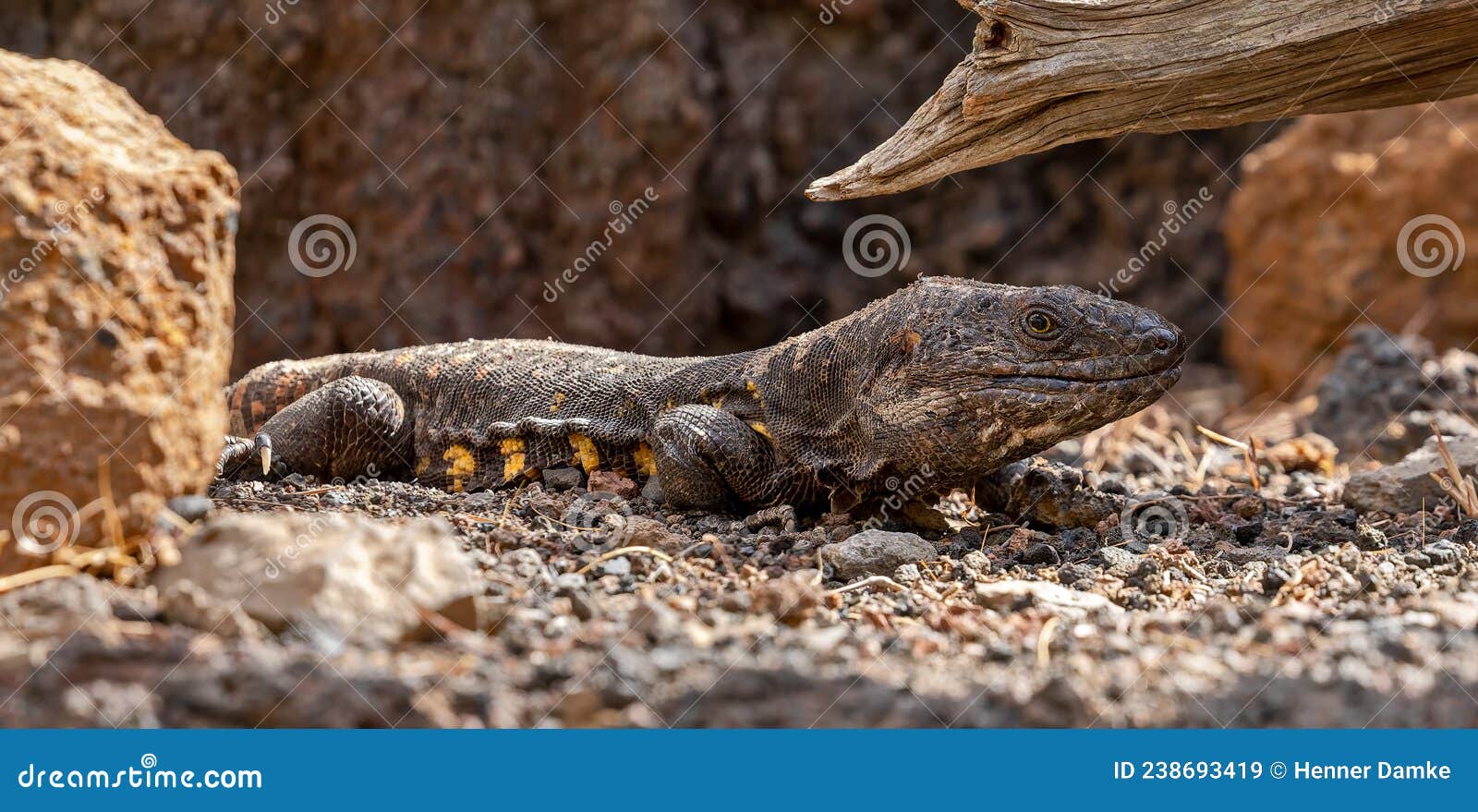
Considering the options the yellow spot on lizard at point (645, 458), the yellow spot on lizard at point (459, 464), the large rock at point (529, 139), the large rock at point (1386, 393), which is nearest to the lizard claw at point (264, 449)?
the yellow spot on lizard at point (459, 464)

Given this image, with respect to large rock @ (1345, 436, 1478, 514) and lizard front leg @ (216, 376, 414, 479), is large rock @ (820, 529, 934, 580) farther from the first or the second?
lizard front leg @ (216, 376, 414, 479)

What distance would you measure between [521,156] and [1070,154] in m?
5.41

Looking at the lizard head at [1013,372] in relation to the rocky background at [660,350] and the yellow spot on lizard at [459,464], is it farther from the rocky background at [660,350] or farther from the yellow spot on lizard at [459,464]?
the yellow spot on lizard at [459,464]

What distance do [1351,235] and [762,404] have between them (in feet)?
26.2

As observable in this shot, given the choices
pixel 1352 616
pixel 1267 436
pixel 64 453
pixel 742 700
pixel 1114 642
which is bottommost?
pixel 64 453

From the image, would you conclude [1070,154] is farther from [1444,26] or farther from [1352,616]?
[1352,616]

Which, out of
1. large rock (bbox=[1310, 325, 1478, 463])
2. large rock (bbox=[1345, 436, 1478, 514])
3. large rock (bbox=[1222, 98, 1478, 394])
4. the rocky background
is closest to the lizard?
the rocky background

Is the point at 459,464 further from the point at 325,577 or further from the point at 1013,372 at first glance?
the point at 325,577

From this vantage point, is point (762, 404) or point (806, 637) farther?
point (762, 404)

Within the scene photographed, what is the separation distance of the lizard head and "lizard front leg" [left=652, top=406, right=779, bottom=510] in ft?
1.82

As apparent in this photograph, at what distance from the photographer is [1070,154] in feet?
43.1

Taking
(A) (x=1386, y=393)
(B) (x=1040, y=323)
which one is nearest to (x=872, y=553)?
(B) (x=1040, y=323)

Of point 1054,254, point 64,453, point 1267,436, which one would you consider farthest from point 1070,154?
point 64,453

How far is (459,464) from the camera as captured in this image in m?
6.26
